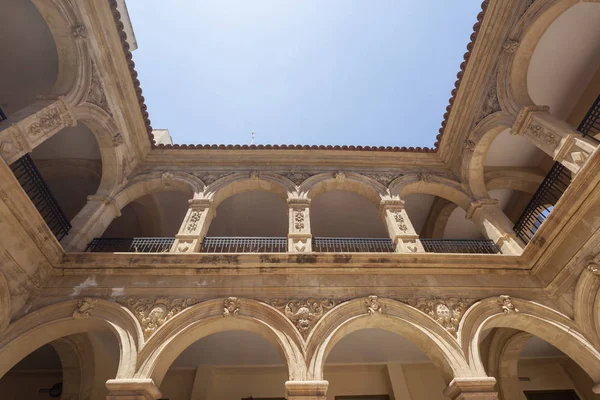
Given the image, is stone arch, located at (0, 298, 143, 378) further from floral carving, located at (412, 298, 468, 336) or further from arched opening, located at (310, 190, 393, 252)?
arched opening, located at (310, 190, 393, 252)

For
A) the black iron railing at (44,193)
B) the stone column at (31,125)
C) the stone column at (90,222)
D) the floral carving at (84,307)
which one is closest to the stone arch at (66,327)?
the floral carving at (84,307)

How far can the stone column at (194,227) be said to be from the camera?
621 centimetres

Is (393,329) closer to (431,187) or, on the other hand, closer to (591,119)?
(431,187)

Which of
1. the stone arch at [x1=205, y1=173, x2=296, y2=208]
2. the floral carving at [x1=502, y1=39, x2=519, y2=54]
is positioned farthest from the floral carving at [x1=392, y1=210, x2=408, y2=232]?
the floral carving at [x1=502, y1=39, x2=519, y2=54]

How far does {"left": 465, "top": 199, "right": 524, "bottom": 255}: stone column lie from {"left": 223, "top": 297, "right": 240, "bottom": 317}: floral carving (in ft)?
16.1

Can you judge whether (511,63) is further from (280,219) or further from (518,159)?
(280,219)

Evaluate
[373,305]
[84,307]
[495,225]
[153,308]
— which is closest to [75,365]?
[84,307]

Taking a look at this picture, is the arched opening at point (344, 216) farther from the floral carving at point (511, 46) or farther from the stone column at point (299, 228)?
the floral carving at point (511, 46)

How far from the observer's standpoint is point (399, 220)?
7.00m

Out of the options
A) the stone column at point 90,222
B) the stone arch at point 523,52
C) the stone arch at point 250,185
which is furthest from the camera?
the stone arch at point 250,185

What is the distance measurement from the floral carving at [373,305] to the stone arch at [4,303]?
501cm

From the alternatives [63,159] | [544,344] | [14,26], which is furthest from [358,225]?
[14,26]

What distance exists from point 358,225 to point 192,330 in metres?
5.84

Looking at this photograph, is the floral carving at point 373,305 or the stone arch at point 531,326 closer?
the stone arch at point 531,326
